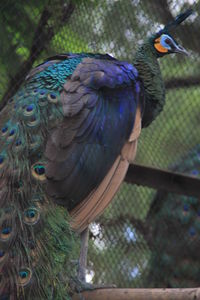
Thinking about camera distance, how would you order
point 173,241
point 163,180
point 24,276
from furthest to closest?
point 173,241 < point 163,180 < point 24,276

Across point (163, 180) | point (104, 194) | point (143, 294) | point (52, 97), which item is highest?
point (52, 97)

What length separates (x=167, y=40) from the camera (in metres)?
3.13

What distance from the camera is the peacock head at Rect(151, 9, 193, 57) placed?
3127mm

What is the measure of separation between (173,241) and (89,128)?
69.9 inches

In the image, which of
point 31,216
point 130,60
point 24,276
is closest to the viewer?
point 24,276

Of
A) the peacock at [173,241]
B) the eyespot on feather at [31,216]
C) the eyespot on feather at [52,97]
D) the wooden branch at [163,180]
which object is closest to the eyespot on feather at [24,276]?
the eyespot on feather at [31,216]

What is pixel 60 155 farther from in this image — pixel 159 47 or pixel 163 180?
pixel 163 180

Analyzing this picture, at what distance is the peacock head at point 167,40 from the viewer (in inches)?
123

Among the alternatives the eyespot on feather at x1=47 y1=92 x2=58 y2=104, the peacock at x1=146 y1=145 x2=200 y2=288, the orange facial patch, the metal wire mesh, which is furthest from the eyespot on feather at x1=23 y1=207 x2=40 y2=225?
the peacock at x1=146 y1=145 x2=200 y2=288

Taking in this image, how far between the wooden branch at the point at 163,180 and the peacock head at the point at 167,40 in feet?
2.26

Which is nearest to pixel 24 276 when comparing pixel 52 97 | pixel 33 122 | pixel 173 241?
pixel 33 122

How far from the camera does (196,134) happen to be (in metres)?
3.66

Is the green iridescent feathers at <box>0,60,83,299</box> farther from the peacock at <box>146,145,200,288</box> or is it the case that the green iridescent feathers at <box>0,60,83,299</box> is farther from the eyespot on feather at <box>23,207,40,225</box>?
the peacock at <box>146,145,200,288</box>

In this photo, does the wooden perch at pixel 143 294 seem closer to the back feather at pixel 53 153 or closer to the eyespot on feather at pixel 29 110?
the back feather at pixel 53 153
